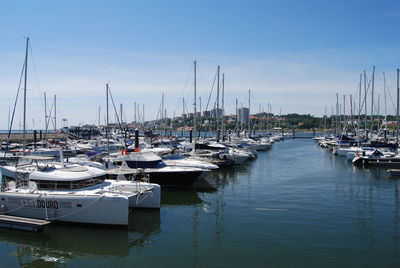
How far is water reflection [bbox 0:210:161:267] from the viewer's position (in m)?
16.2

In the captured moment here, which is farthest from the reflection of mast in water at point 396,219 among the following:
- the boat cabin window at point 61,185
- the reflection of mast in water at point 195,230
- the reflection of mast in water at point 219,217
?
the boat cabin window at point 61,185

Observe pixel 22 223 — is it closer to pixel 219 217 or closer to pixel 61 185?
pixel 61 185

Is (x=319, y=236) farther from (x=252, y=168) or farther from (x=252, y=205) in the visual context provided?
(x=252, y=168)

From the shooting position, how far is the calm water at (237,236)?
1544 centimetres

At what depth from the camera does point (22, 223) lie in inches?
738

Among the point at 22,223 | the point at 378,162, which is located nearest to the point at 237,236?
the point at 22,223

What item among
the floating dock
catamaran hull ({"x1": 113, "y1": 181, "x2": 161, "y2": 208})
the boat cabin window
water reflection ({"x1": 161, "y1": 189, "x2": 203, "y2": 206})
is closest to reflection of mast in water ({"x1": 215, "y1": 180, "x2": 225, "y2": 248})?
water reflection ({"x1": 161, "y1": 189, "x2": 203, "y2": 206})

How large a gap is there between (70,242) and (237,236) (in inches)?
322

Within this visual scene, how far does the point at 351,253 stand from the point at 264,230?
4.52 m

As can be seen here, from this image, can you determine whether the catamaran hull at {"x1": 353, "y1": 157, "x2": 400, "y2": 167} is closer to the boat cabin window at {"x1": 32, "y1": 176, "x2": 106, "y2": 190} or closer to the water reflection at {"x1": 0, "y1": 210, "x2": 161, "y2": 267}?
the water reflection at {"x1": 0, "y1": 210, "x2": 161, "y2": 267}

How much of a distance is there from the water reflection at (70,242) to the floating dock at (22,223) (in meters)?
0.25

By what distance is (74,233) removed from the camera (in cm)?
1883

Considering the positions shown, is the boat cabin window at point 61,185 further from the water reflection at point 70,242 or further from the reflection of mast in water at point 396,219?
the reflection of mast in water at point 396,219

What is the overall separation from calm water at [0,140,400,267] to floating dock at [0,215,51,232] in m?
0.34
